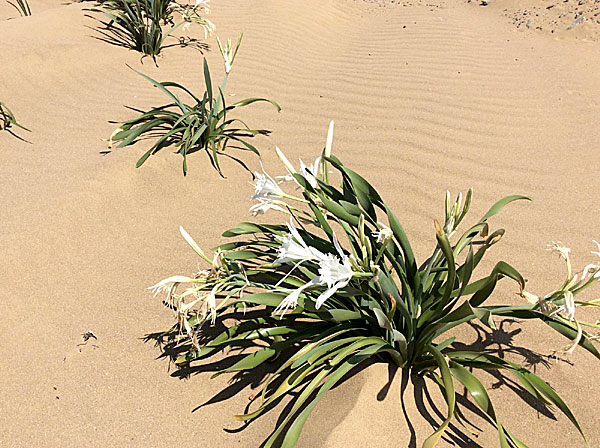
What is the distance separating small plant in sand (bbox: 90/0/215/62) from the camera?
489cm

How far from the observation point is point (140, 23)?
488 cm

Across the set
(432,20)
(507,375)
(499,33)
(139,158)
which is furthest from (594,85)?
(139,158)

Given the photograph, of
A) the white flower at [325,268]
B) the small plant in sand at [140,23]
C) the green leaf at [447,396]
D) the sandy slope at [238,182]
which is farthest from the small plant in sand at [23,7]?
the green leaf at [447,396]

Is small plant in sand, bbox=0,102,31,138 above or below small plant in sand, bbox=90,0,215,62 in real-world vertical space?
below

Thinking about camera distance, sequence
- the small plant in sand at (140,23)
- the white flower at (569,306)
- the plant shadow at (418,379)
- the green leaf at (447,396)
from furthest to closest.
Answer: the small plant in sand at (140,23) → the plant shadow at (418,379) → the green leaf at (447,396) → the white flower at (569,306)

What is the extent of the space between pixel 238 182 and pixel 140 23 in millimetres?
2706

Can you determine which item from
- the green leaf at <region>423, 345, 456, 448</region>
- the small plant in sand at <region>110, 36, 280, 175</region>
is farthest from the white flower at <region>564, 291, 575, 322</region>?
the small plant in sand at <region>110, 36, 280, 175</region>

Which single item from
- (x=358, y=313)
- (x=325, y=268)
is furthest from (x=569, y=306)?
(x=358, y=313)

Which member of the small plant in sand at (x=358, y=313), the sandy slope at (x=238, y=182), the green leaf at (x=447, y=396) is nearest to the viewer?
the green leaf at (x=447, y=396)

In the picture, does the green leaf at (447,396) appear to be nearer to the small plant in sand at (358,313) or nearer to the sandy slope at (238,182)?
the small plant in sand at (358,313)

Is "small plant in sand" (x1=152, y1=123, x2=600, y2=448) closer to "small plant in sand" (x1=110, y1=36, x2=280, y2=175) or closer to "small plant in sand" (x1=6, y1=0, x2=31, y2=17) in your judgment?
"small plant in sand" (x1=110, y1=36, x2=280, y2=175)

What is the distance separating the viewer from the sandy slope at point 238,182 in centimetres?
173

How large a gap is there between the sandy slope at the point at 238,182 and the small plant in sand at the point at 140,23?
7.8 inches

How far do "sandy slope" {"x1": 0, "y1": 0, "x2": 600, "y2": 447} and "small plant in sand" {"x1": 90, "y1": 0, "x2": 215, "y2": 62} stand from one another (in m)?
0.20
